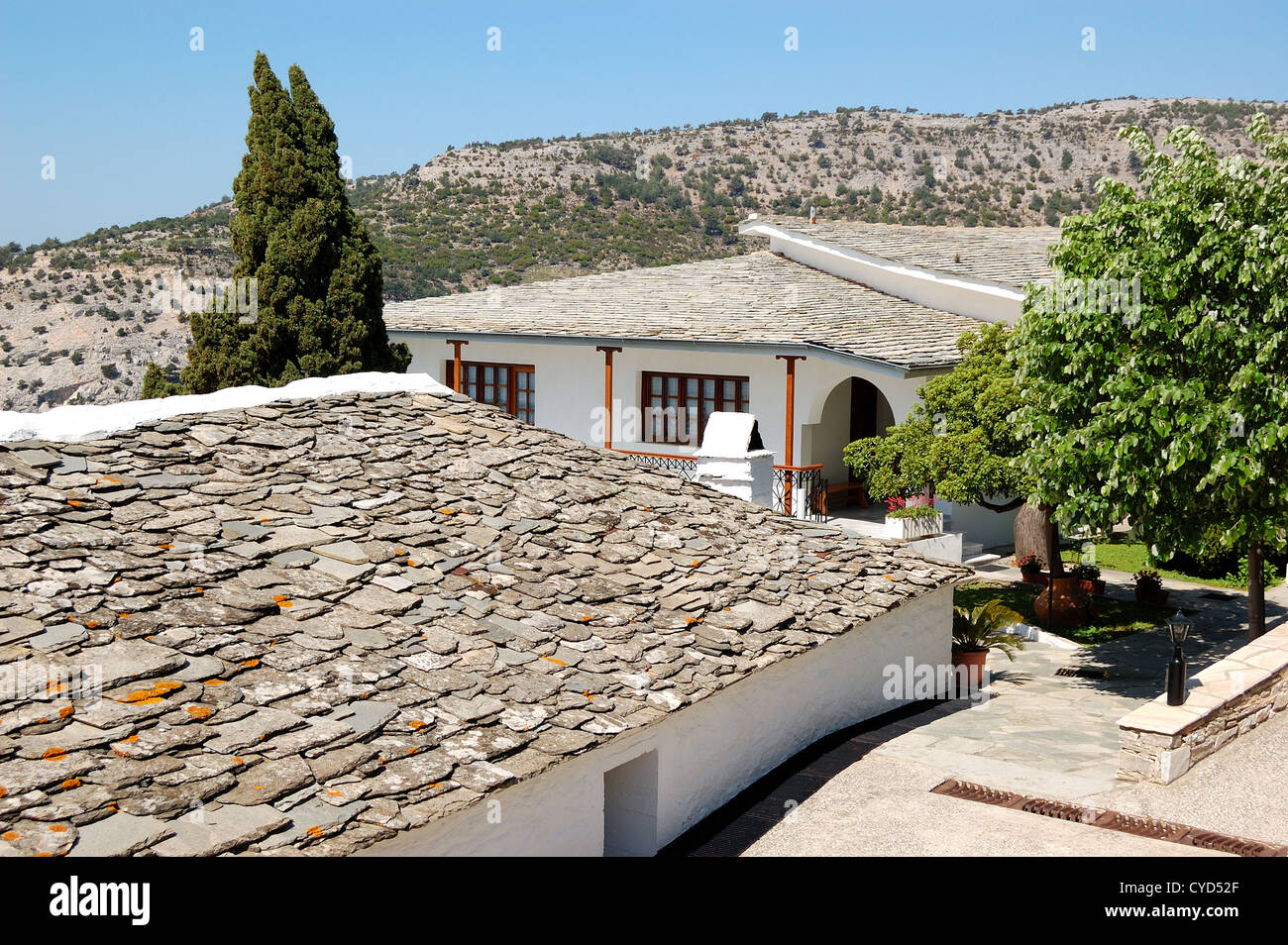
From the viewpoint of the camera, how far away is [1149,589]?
18.2 metres

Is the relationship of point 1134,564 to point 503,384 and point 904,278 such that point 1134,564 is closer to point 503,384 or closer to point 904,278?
point 904,278

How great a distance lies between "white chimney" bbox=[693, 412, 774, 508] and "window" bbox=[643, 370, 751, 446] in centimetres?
917

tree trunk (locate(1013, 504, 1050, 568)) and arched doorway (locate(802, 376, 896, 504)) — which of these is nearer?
tree trunk (locate(1013, 504, 1050, 568))

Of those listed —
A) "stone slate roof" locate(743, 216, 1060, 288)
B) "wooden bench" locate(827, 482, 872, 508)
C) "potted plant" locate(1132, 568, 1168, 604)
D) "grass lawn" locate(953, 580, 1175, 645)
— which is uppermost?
"stone slate roof" locate(743, 216, 1060, 288)

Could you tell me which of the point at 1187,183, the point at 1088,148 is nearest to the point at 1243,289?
the point at 1187,183

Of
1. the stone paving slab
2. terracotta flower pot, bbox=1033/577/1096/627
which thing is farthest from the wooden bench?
the stone paving slab

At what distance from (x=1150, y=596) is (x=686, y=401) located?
9.87 meters

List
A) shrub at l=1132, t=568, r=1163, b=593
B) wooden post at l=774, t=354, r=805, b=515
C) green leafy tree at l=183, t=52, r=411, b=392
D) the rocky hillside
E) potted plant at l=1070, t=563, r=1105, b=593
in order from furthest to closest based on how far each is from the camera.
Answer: the rocky hillside, wooden post at l=774, t=354, r=805, b=515, green leafy tree at l=183, t=52, r=411, b=392, shrub at l=1132, t=568, r=1163, b=593, potted plant at l=1070, t=563, r=1105, b=593

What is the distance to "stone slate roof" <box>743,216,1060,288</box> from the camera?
2422 centimetres

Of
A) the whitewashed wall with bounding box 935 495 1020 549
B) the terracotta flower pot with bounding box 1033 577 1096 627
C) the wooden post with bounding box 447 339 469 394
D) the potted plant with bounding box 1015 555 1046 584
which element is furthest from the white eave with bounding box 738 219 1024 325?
the wooden post with bounding box 447 339 469 394

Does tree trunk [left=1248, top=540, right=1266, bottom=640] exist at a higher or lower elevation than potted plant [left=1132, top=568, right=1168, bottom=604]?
higher

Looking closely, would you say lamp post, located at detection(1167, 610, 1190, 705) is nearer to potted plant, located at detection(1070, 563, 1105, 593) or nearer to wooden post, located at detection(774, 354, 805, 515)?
potted plant, located at detection(1070, 563, 1105, 593)

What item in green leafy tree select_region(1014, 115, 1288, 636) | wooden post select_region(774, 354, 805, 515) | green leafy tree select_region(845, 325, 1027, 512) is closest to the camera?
green leafy tree select_region(1014, 115, 1288, 636)
